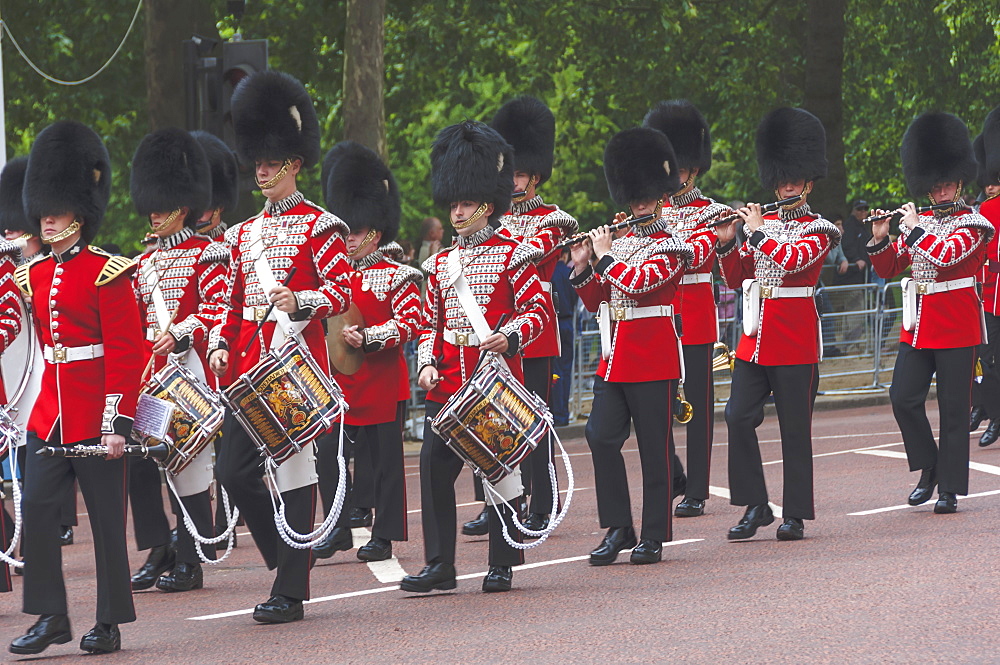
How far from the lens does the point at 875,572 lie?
25.4 feet

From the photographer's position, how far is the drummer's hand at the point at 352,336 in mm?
8789

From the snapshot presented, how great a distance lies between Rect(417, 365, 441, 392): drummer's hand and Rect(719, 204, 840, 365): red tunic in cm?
215

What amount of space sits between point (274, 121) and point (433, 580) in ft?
7.31

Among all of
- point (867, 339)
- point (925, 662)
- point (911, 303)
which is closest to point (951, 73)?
point (867, 339)

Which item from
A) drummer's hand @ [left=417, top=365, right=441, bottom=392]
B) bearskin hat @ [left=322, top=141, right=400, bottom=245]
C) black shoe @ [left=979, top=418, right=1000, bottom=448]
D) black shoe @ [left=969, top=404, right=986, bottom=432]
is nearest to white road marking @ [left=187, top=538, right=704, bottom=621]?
drummer's hand @ [left=417, top=365, right=441, bottom=392]

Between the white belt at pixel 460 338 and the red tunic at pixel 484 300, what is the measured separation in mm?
19

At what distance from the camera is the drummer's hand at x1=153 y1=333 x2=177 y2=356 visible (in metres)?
8.49

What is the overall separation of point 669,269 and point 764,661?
9.18 ft

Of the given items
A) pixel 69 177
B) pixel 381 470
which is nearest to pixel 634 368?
pixel 381 470

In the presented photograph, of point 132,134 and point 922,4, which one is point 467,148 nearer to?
point 132,134

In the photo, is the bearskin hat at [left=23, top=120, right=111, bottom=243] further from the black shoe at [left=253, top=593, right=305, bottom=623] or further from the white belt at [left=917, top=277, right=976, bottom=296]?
the white belt at [left=917, top=277, right=976, bottom=296]

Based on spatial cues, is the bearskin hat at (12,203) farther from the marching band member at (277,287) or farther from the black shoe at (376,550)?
the black shoe at (376,550)

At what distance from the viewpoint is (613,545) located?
28.0 ft

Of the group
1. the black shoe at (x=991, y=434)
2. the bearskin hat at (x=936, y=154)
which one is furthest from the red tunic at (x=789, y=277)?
the black shoe at (x=991, y=434)
